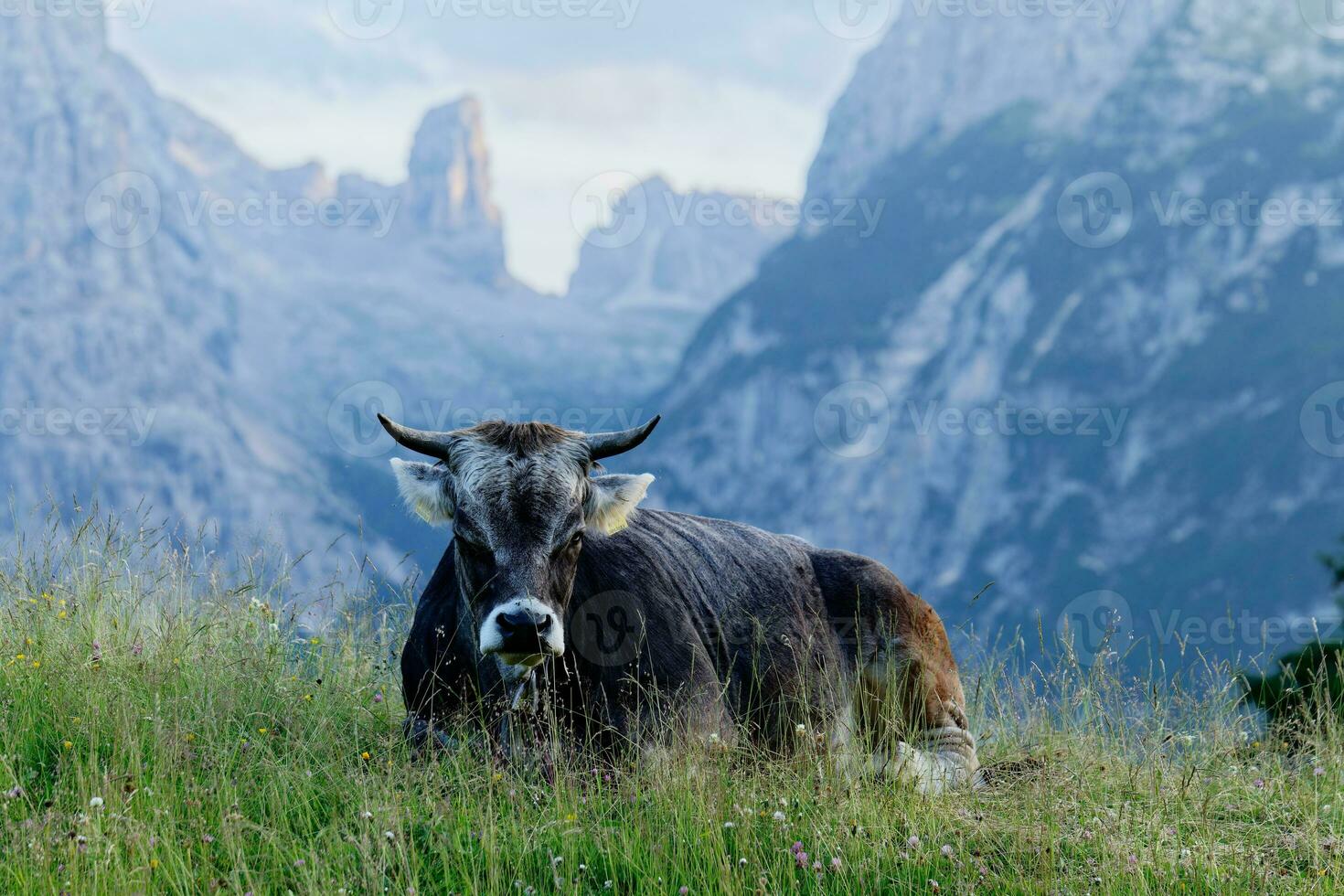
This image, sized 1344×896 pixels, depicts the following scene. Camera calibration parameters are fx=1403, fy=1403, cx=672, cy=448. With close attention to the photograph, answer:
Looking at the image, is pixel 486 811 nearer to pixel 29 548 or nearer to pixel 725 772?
pixel 725 772

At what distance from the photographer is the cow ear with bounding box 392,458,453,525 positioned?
28.9 feet

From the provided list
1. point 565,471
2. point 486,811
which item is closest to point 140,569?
point 565,471

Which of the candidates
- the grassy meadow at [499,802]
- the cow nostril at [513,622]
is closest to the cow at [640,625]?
the cow nostril at [513,622]

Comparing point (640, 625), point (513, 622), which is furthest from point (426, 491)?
point (640, 625)

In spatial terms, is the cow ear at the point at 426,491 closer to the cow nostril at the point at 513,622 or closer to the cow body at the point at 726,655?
the cow body at the point at 726,655

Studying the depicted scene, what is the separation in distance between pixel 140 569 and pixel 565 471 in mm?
4107

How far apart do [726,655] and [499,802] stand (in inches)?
116

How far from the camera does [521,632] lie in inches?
305

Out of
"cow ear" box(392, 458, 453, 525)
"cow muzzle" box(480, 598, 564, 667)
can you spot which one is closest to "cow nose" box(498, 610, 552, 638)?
"cow muzzle" box(480, 598, 564, 667)

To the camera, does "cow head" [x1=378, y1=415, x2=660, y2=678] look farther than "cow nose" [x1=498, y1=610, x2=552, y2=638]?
Yes

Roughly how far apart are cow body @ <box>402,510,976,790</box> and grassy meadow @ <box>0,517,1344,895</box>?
0.48 m

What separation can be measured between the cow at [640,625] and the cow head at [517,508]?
0.01 metres

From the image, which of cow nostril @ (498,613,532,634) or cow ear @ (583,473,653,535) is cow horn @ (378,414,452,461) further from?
cow nostril @ (498,613,532,634)

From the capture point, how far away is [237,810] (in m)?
7.04
